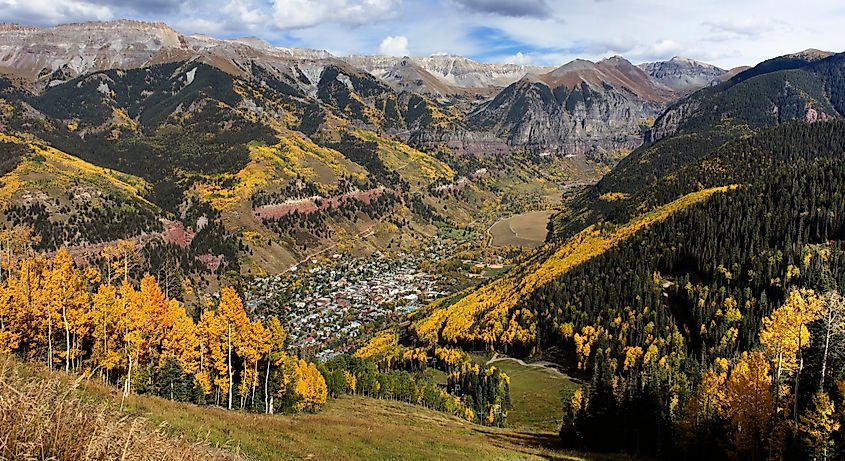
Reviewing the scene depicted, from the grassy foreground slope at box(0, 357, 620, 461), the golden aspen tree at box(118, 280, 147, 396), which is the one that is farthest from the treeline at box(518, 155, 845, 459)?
the golden aspen tree at box(118, 280, 147, 396)

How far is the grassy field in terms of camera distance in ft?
400

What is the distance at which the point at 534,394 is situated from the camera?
451ft

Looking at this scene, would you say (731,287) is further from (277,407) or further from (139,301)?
(139,301)

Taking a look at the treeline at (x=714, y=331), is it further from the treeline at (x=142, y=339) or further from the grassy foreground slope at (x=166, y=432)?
the treeline at (x=142, y=339)

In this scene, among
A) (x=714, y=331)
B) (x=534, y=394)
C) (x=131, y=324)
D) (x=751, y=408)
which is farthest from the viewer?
(x=534, y=394)

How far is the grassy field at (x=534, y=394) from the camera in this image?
400ft

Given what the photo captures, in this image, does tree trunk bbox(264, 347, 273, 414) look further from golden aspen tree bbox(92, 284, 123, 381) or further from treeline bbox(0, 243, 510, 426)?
golden aspen tree bbox(92, 284, 123, 381)

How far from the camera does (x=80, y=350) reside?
6084 cm

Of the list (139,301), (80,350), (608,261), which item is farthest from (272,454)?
(608,261)

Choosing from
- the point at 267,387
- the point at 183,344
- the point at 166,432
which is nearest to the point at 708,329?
the point at 267,387

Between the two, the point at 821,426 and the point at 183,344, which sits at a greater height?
the point at 183,344

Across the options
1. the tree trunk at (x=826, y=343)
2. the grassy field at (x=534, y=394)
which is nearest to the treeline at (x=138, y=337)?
the tree trunk at (x=826, y=343)

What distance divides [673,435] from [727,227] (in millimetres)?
Answer: 134814

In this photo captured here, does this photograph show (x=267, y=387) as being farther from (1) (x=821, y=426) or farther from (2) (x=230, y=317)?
(1) (x=821, y=426)
